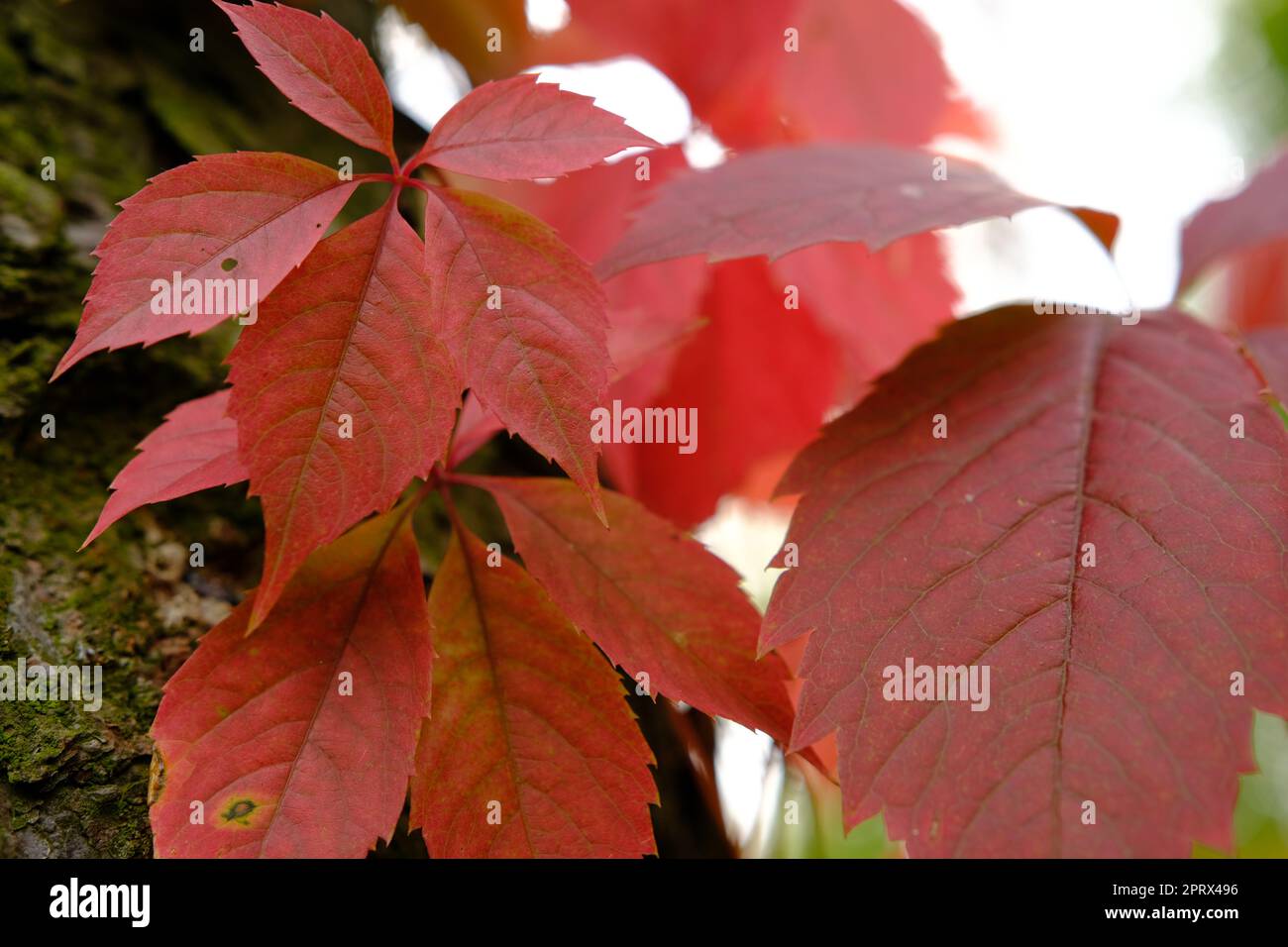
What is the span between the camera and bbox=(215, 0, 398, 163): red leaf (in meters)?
0.41

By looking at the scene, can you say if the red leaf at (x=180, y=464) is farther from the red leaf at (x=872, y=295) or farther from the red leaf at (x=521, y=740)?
the red leaf at (x=872, y=295)

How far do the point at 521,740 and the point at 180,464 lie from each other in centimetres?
21

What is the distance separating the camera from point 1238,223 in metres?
0.78

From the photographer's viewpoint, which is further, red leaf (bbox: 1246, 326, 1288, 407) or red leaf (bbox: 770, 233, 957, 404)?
red leaf (bbox: 770, 233, 957, 404)

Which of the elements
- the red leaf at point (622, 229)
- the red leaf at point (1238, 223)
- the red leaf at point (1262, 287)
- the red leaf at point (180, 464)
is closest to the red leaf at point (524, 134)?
the red leaf at point (180, 464)

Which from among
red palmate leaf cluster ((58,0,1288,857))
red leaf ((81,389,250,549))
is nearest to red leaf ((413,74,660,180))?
red palmate leaf cluster ((58,0,1288,857))

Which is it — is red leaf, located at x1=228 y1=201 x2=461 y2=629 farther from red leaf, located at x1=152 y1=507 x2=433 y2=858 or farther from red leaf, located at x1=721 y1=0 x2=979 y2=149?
red leaf, located at x1=721 y1=0 x2=979 y2=149

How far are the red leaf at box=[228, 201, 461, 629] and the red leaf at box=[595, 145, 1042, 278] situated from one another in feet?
0.47

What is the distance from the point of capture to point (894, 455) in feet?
1.74

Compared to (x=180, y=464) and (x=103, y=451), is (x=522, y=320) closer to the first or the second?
(x=180, y=464)

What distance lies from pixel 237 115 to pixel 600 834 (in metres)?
0.78

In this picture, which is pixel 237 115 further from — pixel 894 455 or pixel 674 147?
pixel 894 455
